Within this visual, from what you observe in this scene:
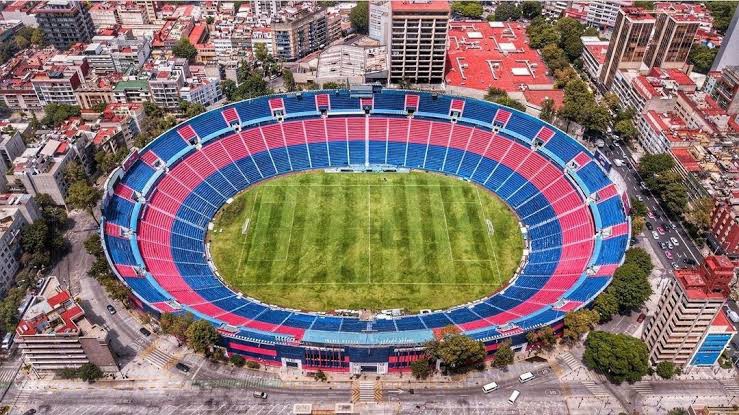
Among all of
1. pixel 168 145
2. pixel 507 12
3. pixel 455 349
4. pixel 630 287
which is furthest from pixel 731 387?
pixel 507 12

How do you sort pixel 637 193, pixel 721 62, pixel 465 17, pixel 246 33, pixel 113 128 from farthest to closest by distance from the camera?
pixel 465 17
pixel 246 33
pixel 721 62
pixel 113 128
pixel 637 193

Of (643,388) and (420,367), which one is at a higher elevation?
(420,367)

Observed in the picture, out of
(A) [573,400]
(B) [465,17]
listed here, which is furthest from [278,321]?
(B) [465,17]

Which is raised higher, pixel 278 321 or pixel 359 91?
pixel 359 91

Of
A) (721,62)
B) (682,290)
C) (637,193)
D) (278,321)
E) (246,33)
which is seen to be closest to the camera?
(682,290)

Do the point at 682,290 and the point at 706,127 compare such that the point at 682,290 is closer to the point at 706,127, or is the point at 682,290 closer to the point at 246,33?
the point at 706,127

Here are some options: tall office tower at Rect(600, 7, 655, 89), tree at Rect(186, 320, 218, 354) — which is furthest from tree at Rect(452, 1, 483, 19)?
tree at Rect(186, 320, 218, 354)

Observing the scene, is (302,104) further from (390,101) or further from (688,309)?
(688,309)

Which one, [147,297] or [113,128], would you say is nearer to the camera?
[147,297]
